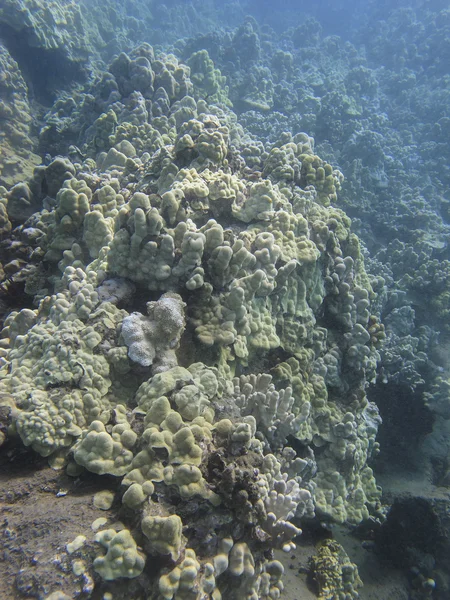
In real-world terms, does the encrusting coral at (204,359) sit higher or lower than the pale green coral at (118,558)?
higher

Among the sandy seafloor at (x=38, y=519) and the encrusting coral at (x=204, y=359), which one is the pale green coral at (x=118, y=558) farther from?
the sandy seafloor at (x=38, y=519)

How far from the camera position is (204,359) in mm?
3695

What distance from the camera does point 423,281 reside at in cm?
1038

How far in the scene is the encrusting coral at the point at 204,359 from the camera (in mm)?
2404

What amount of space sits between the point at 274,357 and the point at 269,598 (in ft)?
8.26

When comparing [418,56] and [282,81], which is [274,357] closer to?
[282,81]

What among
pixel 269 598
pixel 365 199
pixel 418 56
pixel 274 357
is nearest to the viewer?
pixel 269 598

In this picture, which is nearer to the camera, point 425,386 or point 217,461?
point 217,461

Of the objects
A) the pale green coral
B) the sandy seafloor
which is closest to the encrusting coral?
the pale green coral

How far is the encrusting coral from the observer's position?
240cm

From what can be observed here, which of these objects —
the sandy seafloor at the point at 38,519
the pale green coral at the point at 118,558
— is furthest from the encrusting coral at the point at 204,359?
the sandy seafloor at the point at 38,519

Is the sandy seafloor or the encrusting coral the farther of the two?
the encrusting coral

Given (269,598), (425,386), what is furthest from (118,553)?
(425,386)

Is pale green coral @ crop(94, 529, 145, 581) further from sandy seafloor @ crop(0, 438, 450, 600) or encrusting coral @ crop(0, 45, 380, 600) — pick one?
sandy seafloor @ crop(0, 438, 450, 600)
